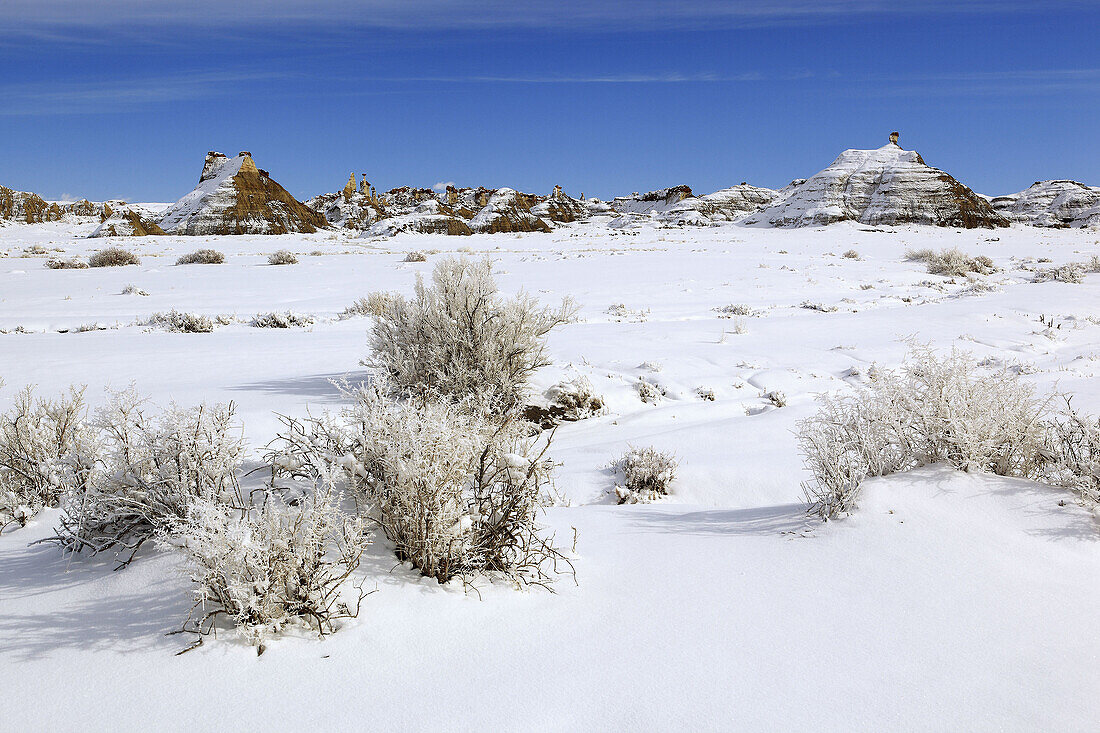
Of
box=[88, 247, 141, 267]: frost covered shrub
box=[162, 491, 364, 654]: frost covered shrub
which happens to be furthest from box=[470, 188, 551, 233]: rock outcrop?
box=[162, 491, 364, 654]: frost covered shrub

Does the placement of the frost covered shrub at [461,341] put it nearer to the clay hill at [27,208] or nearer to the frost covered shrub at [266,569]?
the frost covered shrub at [266,569]

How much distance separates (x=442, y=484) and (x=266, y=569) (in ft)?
1.91

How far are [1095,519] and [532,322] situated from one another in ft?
12.6

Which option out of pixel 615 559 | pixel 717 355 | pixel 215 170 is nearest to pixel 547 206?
pixel 215 170

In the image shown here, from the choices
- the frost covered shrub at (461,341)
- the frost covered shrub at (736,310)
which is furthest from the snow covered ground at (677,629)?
the frost covered shrub at (736,310)

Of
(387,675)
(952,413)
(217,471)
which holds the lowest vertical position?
(387,675)

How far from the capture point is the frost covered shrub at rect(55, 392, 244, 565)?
2334 mm

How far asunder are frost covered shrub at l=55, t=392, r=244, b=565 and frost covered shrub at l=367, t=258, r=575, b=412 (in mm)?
2434

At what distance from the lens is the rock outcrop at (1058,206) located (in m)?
48.3

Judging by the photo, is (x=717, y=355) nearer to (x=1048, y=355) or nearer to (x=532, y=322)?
(x=532, y=322)

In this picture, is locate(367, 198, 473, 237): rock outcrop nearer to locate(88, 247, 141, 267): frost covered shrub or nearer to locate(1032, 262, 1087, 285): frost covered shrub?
locate(88, 247, 141, 267): frost covered shrub

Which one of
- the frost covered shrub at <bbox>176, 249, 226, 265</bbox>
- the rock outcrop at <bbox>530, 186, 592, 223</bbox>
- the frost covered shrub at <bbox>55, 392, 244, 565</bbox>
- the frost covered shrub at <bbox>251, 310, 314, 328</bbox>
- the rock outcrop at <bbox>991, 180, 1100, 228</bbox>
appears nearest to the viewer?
the frost covered shrub at <bbox>55, 392, 244, 565</bbox>

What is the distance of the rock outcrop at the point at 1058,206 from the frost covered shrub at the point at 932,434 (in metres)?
54.3

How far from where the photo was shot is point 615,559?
2.59 m
